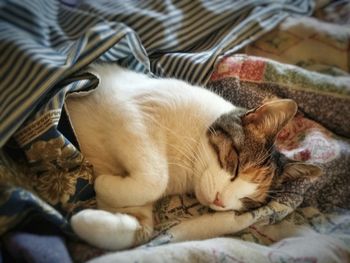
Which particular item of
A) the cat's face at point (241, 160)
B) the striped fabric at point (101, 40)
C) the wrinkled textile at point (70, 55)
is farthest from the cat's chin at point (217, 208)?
the striped fabric at point (101, 40)

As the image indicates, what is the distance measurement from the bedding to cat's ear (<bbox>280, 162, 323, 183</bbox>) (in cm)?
3

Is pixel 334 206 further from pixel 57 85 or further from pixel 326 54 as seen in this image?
pixel 57 85

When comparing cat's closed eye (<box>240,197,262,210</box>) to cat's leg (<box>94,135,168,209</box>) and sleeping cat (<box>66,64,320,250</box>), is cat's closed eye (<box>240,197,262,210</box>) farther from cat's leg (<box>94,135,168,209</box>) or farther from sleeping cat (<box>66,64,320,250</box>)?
cat's leg (<box>94,135,168,209</box>)

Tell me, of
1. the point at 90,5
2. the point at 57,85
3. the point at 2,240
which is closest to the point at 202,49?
the point at 90,5

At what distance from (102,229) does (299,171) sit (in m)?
0.50

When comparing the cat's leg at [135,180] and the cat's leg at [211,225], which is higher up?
the cat's leg at [135,180]

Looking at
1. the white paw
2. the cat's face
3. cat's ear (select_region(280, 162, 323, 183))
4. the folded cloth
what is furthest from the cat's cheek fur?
the folded cloth

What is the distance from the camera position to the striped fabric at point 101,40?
815mm

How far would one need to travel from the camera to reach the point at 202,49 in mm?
1281

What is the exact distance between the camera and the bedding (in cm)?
73

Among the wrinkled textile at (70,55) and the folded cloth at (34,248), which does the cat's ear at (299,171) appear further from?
the folded cloth at (34,248)

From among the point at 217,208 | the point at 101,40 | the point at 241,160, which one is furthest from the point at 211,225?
the point at 101,40

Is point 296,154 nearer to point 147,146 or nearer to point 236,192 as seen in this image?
point 236,192

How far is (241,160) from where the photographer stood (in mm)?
865
